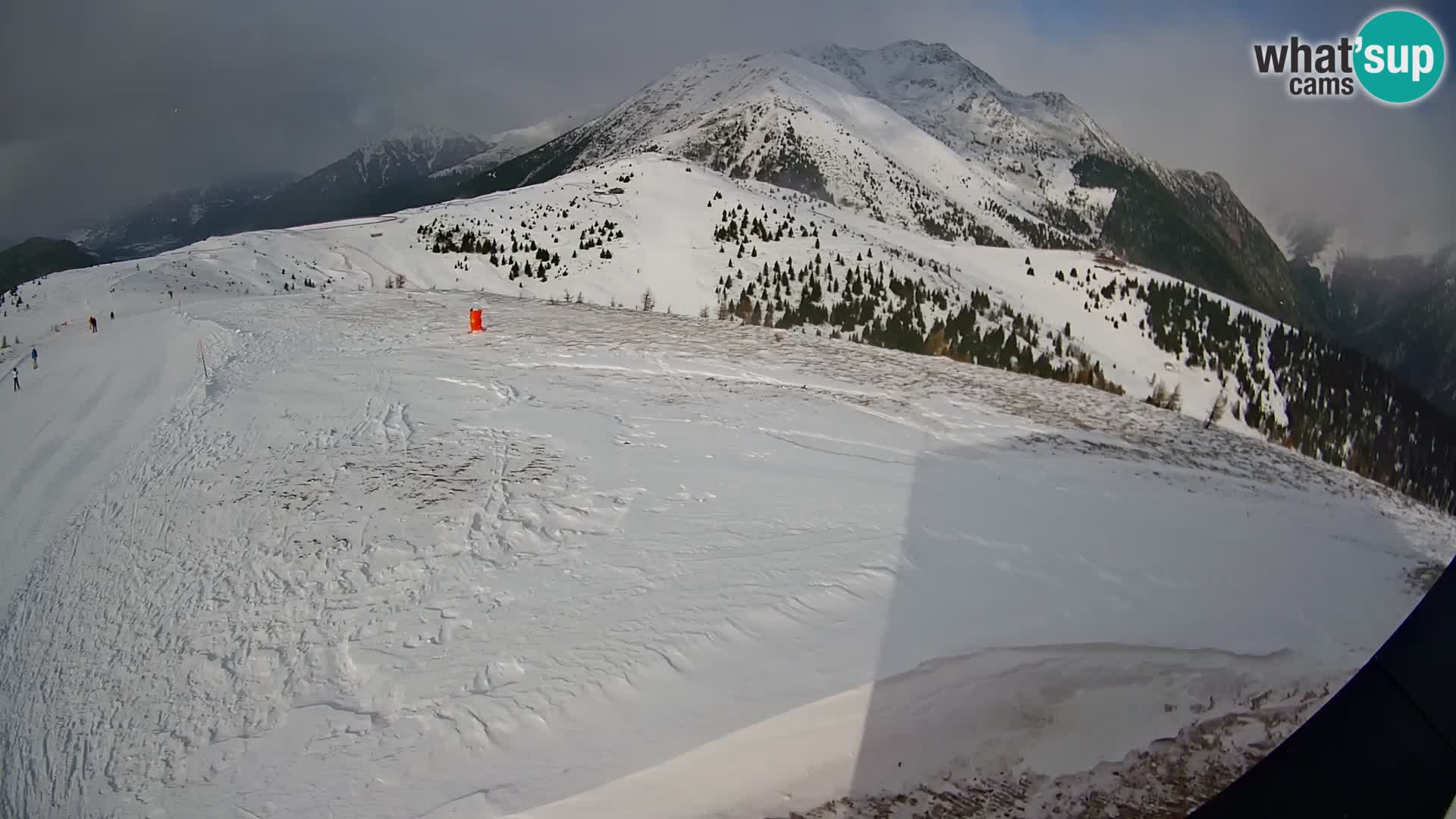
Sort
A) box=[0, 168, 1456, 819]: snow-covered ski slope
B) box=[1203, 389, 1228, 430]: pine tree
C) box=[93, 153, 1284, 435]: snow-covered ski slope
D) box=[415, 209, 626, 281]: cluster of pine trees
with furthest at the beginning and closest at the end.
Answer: box=[415, 209, 626, 281]: cluster of pine trees
box=[93, 153, 1284, 435]: snow-covered ski slope
box=[1203, 389, 1228, 430]: pine tree
box=[0, 168, 1456, 819]: snow-covered ski slope

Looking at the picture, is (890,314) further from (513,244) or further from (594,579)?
(594,579)

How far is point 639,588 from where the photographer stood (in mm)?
5312

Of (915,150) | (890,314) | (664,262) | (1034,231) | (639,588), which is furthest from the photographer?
(915,150)

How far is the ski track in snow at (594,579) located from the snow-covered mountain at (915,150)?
88.9ft

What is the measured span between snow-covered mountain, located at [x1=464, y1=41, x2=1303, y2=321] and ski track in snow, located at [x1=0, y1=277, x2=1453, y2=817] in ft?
88.9

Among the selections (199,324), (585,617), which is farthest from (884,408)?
(199,324)

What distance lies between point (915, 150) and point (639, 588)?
119m

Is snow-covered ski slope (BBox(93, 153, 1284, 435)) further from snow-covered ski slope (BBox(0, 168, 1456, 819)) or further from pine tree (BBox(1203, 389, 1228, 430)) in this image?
snow-covered ski slope (BBox(0, 168, 1456, 819))

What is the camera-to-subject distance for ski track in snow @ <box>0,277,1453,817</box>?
3926mm

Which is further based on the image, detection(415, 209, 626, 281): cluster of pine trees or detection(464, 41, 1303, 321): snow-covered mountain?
detection(464, 41, 1303, 321): snow-covered mountain

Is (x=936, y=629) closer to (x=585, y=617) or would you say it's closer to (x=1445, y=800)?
(x=585, y=617)

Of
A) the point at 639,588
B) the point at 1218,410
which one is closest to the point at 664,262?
the point at 1218,410

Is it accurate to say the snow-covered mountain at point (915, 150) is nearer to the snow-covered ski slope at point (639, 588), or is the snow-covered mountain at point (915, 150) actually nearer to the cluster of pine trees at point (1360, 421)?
the cluster of pine trees at point (1360, 421)

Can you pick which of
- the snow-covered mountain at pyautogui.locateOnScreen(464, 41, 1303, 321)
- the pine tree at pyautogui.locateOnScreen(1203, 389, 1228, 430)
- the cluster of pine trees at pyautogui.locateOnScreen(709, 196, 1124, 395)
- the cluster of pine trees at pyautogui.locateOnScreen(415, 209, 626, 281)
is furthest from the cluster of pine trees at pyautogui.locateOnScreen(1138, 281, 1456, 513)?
the snow-covered mountain at pyautogui.locateOnScreen(464, 41, 1303, 321)
